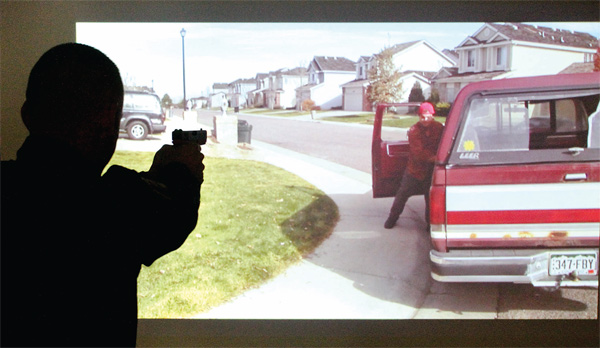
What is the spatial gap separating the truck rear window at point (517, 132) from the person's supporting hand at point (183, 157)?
71.4 inches

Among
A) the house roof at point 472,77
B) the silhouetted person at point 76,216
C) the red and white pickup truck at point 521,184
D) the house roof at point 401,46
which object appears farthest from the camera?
the house roof at point 401,46

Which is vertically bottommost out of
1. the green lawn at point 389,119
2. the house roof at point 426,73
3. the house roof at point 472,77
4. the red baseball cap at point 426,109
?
the green lawn at point 389,119

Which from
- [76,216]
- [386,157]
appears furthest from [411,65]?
[76,216]

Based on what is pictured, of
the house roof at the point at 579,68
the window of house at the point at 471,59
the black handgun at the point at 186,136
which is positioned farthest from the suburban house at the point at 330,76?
the black handgun at the point at 186,136

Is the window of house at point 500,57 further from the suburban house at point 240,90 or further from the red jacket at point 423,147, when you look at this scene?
the suburban house at point 240,90

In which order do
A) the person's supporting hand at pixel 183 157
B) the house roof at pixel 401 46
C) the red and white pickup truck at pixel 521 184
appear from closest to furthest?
the person's supporting hand at pixel 183 157
the red and white pickup truck at pixel 521 184
the house roof at pixel 401 46

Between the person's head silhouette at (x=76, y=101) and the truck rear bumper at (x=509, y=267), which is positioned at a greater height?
the person's head silhouette at (x=76, y=101)

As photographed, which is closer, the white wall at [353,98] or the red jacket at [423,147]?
the red jacket at [423,147]

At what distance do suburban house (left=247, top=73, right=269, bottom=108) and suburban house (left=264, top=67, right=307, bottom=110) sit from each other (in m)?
0.02

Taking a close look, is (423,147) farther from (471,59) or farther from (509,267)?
(509,267)

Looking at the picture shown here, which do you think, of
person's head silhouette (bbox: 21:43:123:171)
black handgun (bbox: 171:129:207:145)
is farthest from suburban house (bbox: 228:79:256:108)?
person's head silhouette (bbox: 21:43:123:171)

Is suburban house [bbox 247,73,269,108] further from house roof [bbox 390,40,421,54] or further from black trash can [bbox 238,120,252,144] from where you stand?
house roof [bbox 390,40,421,54]

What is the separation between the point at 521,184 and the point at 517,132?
268mm

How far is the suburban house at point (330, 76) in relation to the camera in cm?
311
